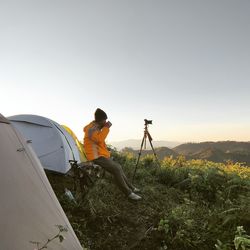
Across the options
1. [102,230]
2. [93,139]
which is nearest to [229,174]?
[93,139]

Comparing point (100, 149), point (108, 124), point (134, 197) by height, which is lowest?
point (134, 197)

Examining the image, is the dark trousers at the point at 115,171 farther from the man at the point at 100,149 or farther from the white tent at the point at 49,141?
the white tent at the point at 49,141

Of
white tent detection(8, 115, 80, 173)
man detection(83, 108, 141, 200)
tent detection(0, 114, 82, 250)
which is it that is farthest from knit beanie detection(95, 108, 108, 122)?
tent detection(0, 114, 82, 250)

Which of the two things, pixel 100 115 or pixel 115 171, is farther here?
Answer: pixel 100 115

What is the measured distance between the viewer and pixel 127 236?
6.55 m

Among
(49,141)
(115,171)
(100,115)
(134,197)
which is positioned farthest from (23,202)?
(49,141)

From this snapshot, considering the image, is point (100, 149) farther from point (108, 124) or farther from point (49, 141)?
point (49, 141)

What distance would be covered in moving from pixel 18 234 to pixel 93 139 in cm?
467

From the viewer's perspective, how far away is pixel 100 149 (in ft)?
28.8

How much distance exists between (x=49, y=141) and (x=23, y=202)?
561 centimetres

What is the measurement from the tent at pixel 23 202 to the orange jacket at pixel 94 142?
3.32m

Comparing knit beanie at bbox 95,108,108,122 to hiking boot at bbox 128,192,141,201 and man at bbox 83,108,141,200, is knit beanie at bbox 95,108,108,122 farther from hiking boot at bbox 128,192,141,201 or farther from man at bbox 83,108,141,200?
hiking boot at bbox 128,192,141,201

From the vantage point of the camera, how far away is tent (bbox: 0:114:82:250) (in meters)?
4.22

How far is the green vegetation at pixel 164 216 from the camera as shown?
20.7 feet
